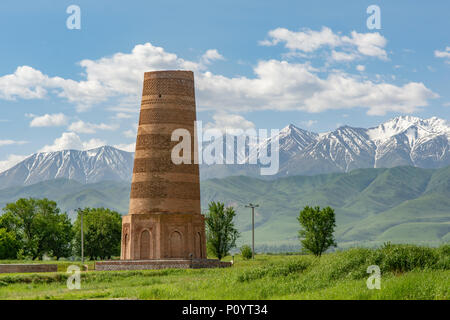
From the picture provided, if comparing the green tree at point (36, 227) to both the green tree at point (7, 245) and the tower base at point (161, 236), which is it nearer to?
the green tree at point (7, 245)

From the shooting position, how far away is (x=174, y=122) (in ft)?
185

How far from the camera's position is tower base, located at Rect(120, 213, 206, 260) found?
54719 mm

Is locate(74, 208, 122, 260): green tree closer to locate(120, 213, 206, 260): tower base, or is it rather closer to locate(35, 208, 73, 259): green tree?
locate(35, 208, 73, 259): green tree

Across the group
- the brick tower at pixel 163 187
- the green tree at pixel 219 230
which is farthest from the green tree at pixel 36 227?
the brick tower at pixel 163 187

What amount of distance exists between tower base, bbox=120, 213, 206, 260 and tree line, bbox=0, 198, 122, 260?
3154 centimetres

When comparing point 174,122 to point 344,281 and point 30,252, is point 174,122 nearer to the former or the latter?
point 344,281

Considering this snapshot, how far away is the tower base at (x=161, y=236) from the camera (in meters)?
54.7

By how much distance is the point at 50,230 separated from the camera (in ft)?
288

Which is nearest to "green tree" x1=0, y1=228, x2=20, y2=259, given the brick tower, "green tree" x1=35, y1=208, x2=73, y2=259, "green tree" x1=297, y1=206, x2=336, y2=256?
"green tree" x1=35, y1=208, x2=73, y2=259

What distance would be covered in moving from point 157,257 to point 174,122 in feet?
36.4

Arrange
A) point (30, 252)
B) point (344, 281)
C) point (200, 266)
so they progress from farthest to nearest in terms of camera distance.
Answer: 1. point (30, 252)
2. point (200, 266)
3. point (344, 281)

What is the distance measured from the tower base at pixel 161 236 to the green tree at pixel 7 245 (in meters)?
29.4
